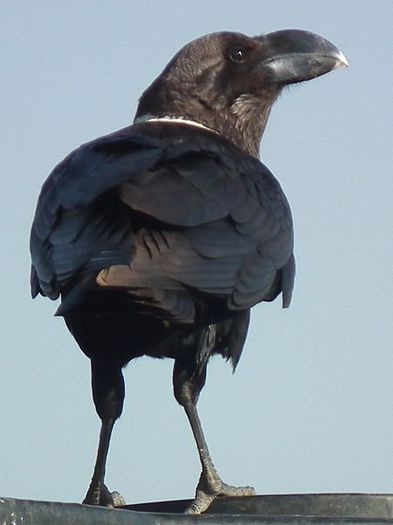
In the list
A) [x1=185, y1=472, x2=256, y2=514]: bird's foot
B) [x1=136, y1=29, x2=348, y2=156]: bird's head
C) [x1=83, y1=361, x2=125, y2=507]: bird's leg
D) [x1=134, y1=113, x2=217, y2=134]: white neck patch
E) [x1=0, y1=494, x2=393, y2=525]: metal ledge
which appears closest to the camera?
[x1=0, y1=494, x2=393, y2=525]: metal ledge

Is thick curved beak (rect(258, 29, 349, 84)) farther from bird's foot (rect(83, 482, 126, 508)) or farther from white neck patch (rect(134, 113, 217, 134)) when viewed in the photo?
bird's foot (rect(83, 482, 126, 508))

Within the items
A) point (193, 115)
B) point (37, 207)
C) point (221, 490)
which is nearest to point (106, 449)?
point (221, 490)

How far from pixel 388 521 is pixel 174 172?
109 inches

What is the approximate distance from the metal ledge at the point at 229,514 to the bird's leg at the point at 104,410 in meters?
1.66

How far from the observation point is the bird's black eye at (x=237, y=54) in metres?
6.79

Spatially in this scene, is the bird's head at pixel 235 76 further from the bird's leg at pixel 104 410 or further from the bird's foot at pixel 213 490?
the bird's foot at pixel 213 490

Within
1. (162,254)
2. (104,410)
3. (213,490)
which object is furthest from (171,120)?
(213,490)

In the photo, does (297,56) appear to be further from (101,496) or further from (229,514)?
(229,514)

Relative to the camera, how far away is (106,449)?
5699 millimetres

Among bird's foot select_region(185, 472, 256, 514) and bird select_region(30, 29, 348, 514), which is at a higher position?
bird select_region(30, 29, 348, 514)

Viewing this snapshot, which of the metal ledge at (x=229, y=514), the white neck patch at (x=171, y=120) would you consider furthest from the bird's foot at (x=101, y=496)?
the white neck patch at (x=171, y=120)

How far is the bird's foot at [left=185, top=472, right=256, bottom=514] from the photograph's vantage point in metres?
5.34

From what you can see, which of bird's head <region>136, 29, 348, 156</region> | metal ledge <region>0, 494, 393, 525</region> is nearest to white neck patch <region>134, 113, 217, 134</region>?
bird's head <region>136, 29, 348, 156</region>

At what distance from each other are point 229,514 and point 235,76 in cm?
400
